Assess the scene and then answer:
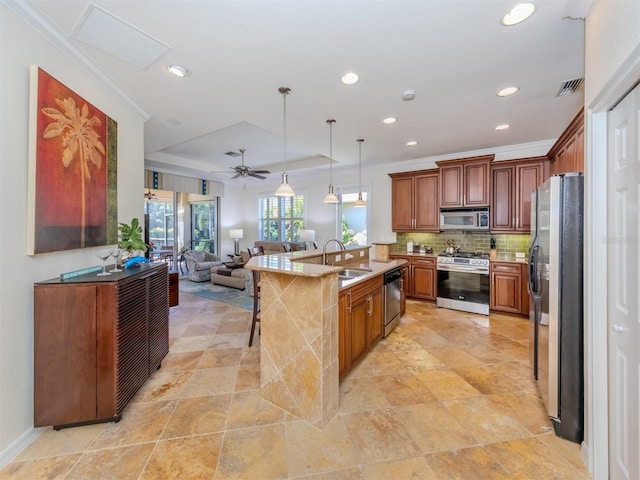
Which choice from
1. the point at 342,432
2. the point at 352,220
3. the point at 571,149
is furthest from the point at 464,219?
the point at 342,432

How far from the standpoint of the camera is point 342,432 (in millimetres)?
1856

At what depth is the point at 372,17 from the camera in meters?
1.75

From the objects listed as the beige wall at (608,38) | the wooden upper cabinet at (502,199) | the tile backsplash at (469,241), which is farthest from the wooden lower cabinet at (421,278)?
the beige wall at (608,38)

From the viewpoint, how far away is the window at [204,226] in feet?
26.6

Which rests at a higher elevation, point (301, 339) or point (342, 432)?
point (301, 339)

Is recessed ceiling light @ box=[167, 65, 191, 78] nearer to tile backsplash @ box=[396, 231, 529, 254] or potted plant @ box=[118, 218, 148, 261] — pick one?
potted plant @ box=[118, 218, 148, 261]

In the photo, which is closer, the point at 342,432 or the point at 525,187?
the point at 342,432

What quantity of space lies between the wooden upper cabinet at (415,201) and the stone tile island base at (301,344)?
3.69 meters

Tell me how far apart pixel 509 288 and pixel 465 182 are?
1.86 metres

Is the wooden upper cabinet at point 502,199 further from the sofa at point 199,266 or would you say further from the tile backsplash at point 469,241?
the sofa at point 199,266

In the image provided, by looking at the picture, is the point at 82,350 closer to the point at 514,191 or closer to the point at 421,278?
the point at 421,278

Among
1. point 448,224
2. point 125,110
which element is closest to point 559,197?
point 448,224

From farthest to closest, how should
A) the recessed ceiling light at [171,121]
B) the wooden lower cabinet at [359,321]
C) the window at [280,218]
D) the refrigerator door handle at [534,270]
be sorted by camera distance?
the window at [280,218]
the recessed ceiling light at [171,121]
the wooden lower cabinet at [359,321]
the refrigerator door handle at [534,270]

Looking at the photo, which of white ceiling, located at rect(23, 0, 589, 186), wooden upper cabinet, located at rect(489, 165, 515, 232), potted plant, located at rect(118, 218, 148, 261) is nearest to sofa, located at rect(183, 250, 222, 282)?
white ceiling, located at rect(23, 0, 589, 186)
